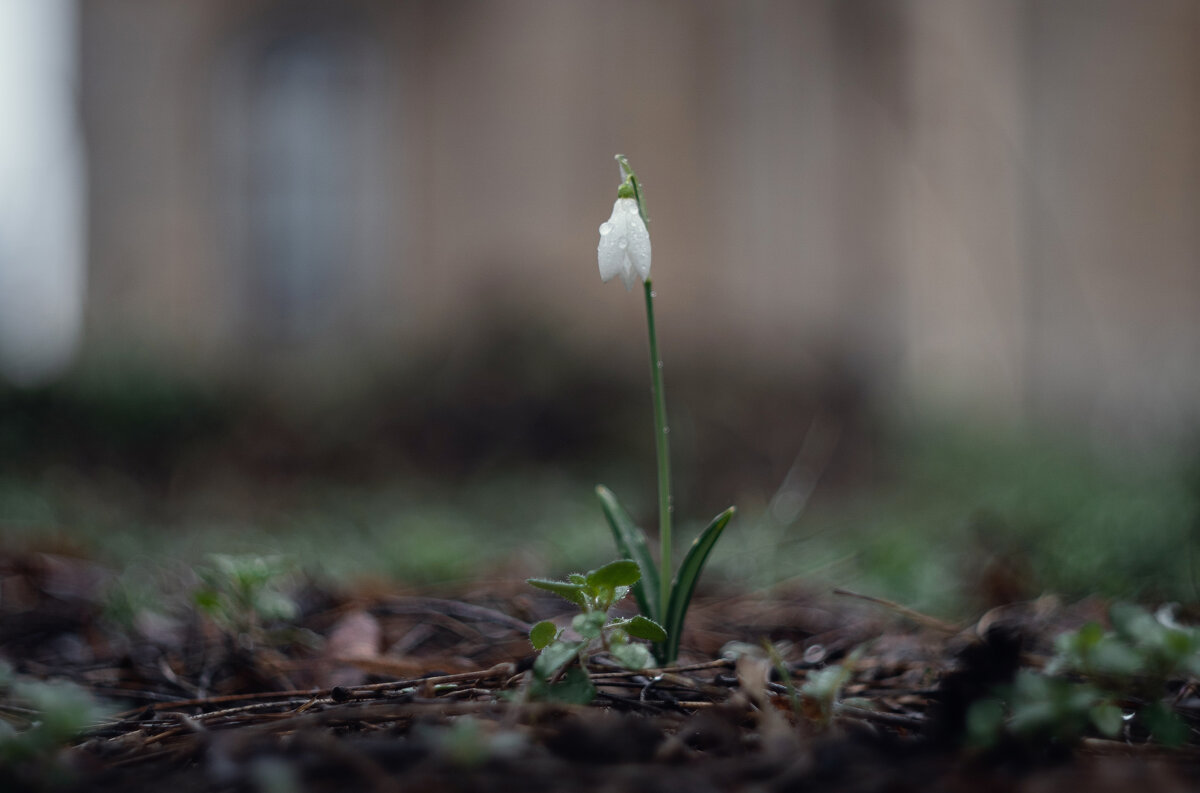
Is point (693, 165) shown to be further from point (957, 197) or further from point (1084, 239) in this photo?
point (1084, 239)

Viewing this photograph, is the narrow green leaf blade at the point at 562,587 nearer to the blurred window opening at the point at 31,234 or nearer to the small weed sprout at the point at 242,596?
the small weed sprout at the point at 242,596

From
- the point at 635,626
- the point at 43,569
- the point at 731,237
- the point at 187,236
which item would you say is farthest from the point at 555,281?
the point at 635,626

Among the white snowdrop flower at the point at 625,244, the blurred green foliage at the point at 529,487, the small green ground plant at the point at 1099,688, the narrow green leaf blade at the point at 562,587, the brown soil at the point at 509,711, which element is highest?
the white snowdrop flower at the point at 625,244

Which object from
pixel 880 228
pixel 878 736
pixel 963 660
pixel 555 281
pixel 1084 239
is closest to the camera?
pixel 878 736

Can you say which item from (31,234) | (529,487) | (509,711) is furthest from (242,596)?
(31,234)

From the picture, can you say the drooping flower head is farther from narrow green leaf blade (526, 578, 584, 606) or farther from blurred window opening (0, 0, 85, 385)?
blurred window opening (0, 0, 85, 385)

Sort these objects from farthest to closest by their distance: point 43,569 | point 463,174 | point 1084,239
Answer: point 1084,239 → point 463,174 → point 43,569

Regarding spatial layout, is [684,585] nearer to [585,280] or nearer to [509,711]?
[509,711]

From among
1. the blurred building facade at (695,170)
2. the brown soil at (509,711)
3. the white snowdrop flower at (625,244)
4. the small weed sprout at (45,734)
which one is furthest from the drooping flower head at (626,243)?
the blurred building facade at (695,170)
